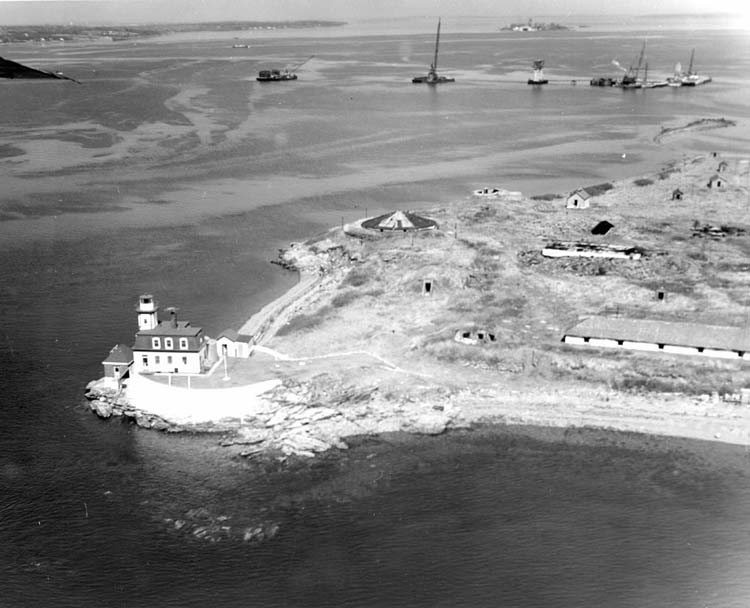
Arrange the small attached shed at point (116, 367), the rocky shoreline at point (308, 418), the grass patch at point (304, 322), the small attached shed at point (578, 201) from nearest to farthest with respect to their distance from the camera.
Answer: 1. the rocky shoreline at point (308, 418)
2. the small attached shed at point (116, 367)
3. the grass patch at point (304, 322)
4. the small attached shed at point (578, 201)

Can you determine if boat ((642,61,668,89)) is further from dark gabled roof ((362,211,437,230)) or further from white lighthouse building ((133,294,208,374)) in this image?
white lighthouse building ((133,294,208,374))

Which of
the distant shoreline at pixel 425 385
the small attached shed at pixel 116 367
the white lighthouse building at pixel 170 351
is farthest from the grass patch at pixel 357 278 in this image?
the small attached shed at pixel 116 367

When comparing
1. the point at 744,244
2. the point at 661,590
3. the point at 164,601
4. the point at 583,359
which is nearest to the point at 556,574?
the point at 661,590

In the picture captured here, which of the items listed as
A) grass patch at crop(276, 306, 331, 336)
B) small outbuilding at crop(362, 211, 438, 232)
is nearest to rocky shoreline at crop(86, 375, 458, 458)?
grass patch at crop(276, 306, 331, 336)

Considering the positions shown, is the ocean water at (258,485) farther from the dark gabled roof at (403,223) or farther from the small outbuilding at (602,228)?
the small outbuilding at (602,228)

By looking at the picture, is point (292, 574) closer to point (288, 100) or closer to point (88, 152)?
point (88, 152)

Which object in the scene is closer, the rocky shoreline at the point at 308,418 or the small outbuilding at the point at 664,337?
the rocky shoreline at the point at 308,418

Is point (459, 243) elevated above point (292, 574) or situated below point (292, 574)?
above
